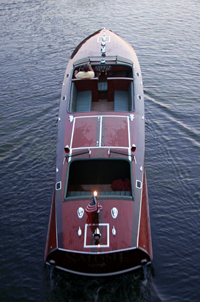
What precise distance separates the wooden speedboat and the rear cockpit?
42 mm

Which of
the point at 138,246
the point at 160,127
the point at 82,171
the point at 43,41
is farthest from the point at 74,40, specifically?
the point at 138,246

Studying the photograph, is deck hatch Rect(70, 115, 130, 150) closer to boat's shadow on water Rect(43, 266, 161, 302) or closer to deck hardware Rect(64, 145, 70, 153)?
deck hardware Rect(64, 145, 70, 153)

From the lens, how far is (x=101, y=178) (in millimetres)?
9211

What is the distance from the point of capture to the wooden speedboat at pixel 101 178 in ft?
22.7

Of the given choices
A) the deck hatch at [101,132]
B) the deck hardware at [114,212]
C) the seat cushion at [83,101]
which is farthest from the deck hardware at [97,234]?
the seat cushion at [83,101]

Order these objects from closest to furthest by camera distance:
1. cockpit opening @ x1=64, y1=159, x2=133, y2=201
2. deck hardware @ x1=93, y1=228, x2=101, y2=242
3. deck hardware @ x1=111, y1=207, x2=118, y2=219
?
deck hardware @ x1=93, y1=228, x2=101, y2=242 < deck hardware @ x1=111, y1=207, x2=118, y2=219 < cockpit opening @ x1=64, y1=159, x2=133, y2=201

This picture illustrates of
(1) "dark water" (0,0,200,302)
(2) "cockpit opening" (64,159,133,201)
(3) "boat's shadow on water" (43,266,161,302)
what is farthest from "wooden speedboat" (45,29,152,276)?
(1) "dark water" (0,0,200,302)

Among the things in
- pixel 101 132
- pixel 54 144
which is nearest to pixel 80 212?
pixel 101 132

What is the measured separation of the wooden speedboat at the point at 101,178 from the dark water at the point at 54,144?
1.31 metres

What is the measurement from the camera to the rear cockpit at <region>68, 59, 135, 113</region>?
1163 cm

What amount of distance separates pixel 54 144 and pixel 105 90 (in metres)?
3.38

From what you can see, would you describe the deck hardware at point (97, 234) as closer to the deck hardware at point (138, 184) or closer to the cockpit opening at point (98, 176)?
the cockpit opening at point (98, 176)

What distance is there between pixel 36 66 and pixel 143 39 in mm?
8899

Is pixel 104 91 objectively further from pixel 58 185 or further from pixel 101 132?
pixel 58 185
